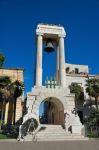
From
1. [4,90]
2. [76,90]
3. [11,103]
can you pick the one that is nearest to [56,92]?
[4,90]

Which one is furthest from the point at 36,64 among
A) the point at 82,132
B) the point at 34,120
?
the point at 82,132

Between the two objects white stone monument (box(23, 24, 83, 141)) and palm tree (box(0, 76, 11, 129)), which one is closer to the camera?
white stone monument (box(23, 24, 83, 141))

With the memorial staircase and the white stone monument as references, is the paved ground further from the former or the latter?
the white stone monument

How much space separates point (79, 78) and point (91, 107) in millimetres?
7200

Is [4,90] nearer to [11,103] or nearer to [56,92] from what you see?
[11,103]

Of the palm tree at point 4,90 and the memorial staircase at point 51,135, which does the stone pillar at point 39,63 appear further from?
the memorial staircase at point 51,135

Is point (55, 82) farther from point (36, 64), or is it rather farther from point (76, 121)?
point (76, 121)

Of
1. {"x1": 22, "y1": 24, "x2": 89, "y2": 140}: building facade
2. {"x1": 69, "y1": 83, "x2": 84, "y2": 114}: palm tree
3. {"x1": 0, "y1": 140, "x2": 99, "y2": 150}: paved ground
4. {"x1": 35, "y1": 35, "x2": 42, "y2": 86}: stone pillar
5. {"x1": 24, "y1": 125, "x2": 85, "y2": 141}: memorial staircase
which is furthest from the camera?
{"x1": 69, "y1": 83, "x2": 84, "y2": 114}: palm tree

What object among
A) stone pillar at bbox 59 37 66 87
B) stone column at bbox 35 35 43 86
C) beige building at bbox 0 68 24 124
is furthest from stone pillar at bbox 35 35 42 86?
beige building at bbox 0 68 24 124

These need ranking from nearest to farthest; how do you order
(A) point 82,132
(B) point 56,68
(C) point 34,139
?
(C) point 34,139 < (A) point 82,132 < (B) point 56,68

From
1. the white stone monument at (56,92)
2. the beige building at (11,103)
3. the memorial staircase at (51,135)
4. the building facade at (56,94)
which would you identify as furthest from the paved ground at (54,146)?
the beige building at (11,103)

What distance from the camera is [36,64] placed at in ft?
104

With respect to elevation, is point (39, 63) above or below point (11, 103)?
above

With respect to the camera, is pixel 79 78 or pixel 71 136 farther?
pixel 79 78
